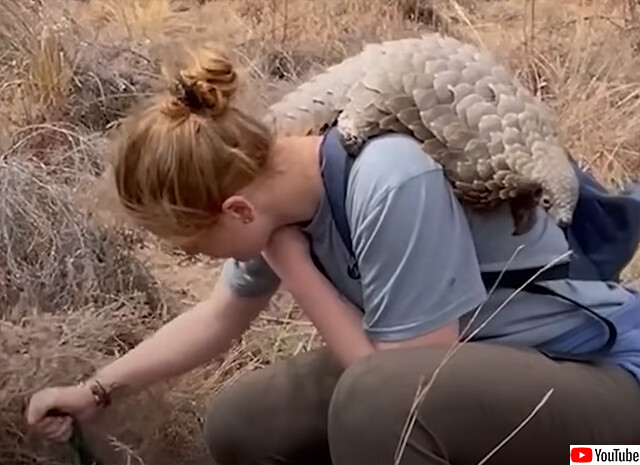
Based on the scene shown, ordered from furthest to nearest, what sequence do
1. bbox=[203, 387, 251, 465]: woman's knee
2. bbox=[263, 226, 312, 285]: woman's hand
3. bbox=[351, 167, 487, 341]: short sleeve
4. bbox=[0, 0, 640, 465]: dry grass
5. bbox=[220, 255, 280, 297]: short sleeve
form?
bbox=[0, 0, 640, 465]: dry grass < bbox=[203, 387, 251, 465]: woman's knee < bbox=[220, 255, 280, 297]: short sleeve < bbox=[263, 226, 312, 285]: woman's hand < bbox=[351, 167, 487, 341]: short sleeve

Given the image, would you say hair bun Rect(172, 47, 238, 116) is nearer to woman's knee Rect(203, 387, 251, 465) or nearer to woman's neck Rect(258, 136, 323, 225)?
woman's neck Rect(258, 136, 323, 225)

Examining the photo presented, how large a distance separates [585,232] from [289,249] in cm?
41

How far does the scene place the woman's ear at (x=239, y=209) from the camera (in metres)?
1.74

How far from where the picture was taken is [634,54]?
13.2 feet

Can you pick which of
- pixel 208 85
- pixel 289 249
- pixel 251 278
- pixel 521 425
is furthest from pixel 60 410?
pixel 521 425

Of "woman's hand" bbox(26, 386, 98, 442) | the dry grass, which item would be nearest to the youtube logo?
the dry grass

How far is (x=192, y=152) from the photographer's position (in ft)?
Answer: 5.62

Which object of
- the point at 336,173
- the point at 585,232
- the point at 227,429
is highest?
the point at 336,173

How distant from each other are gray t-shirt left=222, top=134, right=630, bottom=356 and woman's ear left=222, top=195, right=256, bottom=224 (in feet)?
0.33

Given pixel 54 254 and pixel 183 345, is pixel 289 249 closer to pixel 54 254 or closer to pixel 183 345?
pixel 183 345

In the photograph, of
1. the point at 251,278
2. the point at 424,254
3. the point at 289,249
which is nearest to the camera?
the point at 424,254

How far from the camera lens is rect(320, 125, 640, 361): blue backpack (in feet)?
5.82

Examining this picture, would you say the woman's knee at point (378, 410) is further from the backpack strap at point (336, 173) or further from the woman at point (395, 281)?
the backpack strap at point (336, 173)

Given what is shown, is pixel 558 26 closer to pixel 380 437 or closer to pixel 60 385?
pixel 60 385
